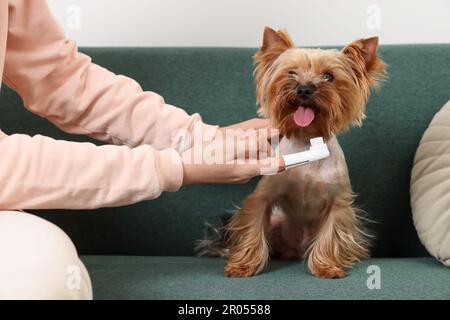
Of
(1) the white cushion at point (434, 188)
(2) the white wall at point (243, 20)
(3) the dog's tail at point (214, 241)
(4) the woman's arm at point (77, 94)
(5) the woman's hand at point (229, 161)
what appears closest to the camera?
(5) the woman's hand at point (229, 161)

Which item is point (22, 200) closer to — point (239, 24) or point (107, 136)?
point (107, 136)

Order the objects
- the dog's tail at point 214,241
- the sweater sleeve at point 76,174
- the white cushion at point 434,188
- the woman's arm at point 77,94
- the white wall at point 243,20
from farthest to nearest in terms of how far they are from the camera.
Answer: the white wall at point 243,20, the dog's tail at point 214,241, the white cushion at point 434,188, the woman's arm at point 77,94, the sweater sleeve at point 76,174

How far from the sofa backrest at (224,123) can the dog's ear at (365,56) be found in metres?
0.26

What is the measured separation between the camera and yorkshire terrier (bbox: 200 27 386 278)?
1461 mm

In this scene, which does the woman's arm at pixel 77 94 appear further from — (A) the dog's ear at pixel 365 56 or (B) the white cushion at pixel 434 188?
(B) the white cushion at pixel 434 188

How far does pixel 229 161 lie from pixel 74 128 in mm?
435

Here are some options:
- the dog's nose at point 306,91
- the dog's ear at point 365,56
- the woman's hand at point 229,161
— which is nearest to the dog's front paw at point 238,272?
the woman's hand at point 229,161

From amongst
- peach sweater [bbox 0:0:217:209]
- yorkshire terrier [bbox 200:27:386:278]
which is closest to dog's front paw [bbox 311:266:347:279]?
yorkshire terrier [bbox 200:27:386:278]

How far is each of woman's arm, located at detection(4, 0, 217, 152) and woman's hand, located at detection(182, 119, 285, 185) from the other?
18 cm

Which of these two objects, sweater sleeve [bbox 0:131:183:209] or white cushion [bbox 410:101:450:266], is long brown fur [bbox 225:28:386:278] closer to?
white cushion [bbox 410:101:450:266]

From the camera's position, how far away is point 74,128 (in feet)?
4.71

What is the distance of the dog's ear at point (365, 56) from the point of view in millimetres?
1476

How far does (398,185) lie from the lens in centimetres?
175

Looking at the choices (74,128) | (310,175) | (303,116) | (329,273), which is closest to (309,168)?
(310,175)
